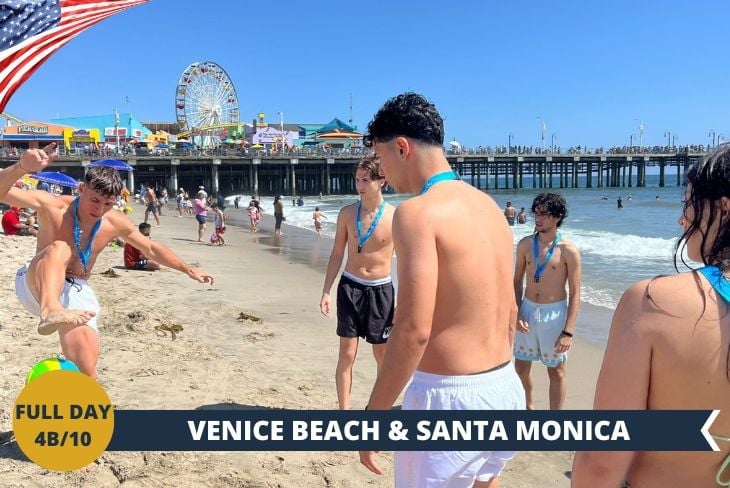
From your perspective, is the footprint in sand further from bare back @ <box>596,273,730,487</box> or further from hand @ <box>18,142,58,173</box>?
bare back @ <box>596,273,730,487</box>

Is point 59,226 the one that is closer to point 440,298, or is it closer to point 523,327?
point 440,298

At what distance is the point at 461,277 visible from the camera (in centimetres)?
185

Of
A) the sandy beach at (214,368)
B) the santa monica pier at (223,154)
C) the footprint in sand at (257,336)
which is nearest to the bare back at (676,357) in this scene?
the sandy beach at (214,368)

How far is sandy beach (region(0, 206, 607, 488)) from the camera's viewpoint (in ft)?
10.5

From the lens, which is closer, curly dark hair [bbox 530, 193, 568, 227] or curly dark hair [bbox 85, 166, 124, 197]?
curly dark hair [bbox 85, 166, 124, 197]

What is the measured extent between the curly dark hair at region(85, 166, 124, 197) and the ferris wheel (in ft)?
187

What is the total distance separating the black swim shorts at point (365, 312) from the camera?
152 inches

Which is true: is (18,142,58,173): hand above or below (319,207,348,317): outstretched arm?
above

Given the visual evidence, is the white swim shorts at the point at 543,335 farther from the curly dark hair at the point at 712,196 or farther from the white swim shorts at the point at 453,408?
the curly dark hair at the point at 712,196

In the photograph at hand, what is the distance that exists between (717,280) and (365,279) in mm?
2820

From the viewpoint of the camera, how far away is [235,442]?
6.81 feet

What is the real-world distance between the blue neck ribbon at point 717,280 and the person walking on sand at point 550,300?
276cm

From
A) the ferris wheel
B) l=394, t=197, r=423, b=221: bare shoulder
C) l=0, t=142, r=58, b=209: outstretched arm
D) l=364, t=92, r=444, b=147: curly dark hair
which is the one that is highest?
the ferris wheel

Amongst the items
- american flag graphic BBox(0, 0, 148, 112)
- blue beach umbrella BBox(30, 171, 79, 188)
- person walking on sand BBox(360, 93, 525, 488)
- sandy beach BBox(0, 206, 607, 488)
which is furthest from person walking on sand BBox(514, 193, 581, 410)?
blue beach umbrella BBox(30, 171, 79, 188)
